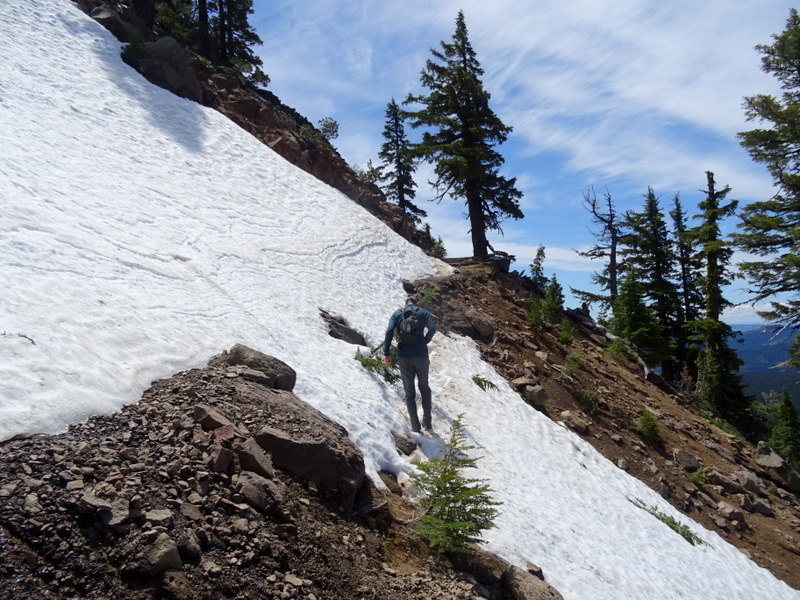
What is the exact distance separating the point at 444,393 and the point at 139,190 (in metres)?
8.01

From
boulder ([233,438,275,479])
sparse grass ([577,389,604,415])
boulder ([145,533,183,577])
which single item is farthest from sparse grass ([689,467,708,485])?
boulder ([145,533,183,577])

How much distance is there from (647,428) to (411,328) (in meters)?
8.76

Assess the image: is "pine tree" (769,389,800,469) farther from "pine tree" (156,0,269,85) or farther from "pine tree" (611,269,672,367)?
"pine tree" (156,0,269,85)

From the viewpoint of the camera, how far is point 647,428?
14047 mm

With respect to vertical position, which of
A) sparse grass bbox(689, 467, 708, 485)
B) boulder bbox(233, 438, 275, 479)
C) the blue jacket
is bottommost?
boulder bbox(233, 438, 275, 479)

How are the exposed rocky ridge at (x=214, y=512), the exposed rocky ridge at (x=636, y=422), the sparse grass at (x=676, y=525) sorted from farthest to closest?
1. the exposed rocky ridge at (x=636, y=422)
2. the sparse grass at (x=676, y=525)
3. the exposed rocky ridge at (x=214, y=512)

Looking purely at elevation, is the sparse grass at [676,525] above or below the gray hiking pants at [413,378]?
below

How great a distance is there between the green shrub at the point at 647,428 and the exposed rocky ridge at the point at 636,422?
0.18m

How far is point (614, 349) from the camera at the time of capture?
68.4 ft

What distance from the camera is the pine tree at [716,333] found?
2617 centimetres

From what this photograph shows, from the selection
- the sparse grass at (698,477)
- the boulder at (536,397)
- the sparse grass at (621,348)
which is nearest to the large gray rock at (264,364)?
the boulder at (536,397)

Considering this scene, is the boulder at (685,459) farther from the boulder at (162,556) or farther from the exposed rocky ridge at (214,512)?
the boulder at (162,556)

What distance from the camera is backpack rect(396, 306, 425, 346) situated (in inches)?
356

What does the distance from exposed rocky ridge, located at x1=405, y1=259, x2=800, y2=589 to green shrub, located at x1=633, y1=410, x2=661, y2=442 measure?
0.18m
